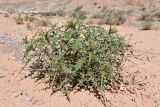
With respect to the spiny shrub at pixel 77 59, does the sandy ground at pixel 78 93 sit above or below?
below

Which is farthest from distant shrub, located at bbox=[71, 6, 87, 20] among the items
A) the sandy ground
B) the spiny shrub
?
the sandy ground

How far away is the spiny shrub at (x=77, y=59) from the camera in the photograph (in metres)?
5.97

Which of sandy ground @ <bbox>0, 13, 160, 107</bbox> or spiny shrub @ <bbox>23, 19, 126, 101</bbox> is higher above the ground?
spiny shrub @ <bbox>23, 19, 126, 101</bbox>

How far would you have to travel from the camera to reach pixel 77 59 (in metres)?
6.29

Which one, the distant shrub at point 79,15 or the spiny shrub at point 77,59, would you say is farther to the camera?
the distant shrub at point 79,15

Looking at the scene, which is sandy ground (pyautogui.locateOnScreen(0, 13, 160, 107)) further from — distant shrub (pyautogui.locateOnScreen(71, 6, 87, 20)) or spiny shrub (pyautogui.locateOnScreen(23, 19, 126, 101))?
distant shrub (pyautogui.locateOnScreen(71, 6, 87, 20))

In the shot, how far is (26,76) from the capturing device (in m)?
6.63

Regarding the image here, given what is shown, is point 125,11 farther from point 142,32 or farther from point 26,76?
point 26,76

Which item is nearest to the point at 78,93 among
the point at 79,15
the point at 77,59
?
the point at 77,59

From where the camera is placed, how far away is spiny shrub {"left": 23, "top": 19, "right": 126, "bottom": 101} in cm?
597

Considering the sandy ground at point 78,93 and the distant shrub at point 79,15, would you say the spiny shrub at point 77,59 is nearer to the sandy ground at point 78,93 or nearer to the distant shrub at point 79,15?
the sandy ground at point 78,93

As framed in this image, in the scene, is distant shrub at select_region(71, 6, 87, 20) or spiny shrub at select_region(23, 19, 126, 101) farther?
distant shrub at select_region(71, 6, 87, 20)

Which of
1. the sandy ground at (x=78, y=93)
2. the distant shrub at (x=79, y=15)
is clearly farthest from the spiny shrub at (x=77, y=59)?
the distant shrub at (x=79, y=15)

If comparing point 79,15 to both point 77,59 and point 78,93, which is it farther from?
point 78,93
